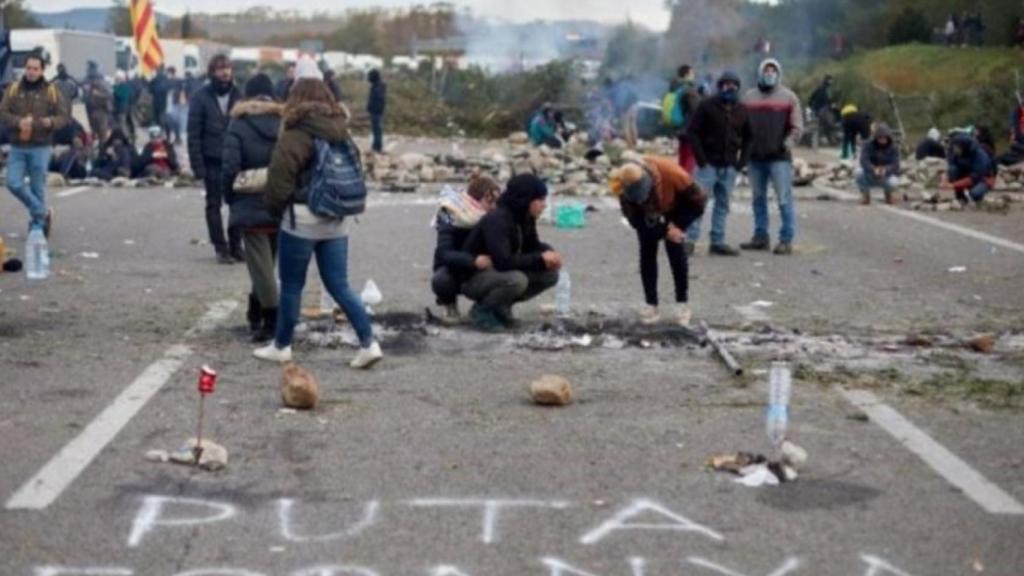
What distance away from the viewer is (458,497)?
7.33 metres

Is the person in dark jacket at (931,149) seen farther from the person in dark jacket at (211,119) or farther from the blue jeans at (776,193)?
the person in dark jacket at (211,119)

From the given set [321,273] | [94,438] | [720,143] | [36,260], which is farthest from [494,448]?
[720,143]

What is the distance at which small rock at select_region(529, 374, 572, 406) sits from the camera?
9.20m

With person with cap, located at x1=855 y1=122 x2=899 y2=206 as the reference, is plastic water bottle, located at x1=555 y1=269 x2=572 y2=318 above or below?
above

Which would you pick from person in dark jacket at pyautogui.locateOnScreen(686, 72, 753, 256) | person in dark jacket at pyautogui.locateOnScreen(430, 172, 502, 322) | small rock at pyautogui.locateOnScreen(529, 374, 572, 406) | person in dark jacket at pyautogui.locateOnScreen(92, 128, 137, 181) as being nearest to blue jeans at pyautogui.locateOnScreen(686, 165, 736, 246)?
person in dark jacket at pyautogui.locateOnScreen(686, 72, 753, 256)

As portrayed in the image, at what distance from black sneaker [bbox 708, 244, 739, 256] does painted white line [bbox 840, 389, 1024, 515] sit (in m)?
7.28

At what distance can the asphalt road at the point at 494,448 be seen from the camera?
6.57 metres

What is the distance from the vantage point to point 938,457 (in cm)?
813

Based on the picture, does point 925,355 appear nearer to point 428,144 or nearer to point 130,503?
point 130,503

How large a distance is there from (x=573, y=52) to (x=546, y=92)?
1344cm

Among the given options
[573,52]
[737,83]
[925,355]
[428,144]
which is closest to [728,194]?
[737,83]

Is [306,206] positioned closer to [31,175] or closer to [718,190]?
[31,175]

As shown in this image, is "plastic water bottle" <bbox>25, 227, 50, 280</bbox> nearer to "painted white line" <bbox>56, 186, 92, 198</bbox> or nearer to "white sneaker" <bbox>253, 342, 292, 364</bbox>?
"white sneaker" <bbox>253, 342, 292, 364</bbox>

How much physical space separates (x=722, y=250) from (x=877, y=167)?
8.39m
